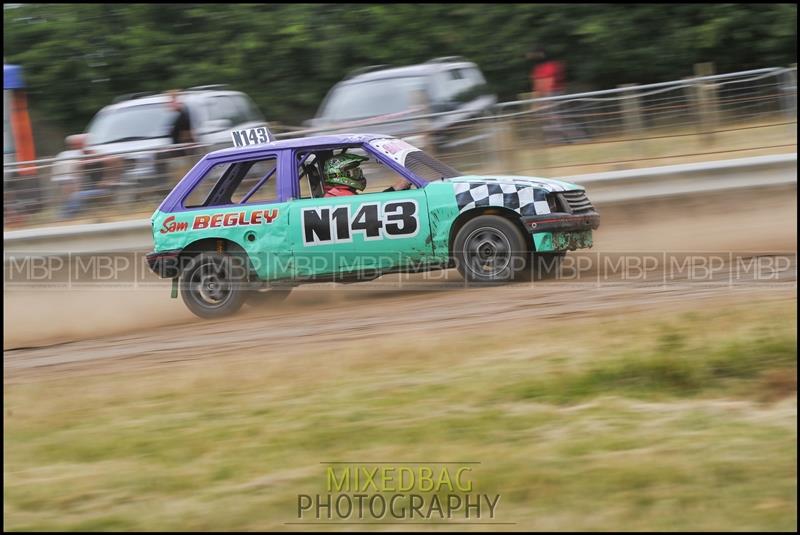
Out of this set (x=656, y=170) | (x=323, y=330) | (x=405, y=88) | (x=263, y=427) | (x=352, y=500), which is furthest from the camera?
(x=405, y=88)

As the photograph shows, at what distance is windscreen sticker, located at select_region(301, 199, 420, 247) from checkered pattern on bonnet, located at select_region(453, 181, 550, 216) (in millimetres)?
434

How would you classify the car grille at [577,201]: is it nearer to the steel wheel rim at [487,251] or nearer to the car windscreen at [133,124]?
the steel wheel rim at [487,251]

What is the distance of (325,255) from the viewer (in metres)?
9.27

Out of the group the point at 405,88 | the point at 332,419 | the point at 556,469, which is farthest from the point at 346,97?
the point at 556,469

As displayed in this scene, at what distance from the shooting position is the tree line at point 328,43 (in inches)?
796

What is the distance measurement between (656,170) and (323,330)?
473cm

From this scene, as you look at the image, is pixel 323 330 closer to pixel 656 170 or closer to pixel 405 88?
pixel 656 170

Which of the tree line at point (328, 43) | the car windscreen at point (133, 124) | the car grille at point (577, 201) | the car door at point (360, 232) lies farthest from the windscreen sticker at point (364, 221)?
the tree line at point (328, 43)

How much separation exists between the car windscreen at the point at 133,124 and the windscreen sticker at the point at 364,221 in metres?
5.49

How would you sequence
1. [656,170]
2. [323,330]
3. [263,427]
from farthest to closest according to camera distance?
[656,170] → [323,330] → [263,427]

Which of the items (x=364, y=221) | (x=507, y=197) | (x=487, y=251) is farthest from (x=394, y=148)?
(x=487, y=251)

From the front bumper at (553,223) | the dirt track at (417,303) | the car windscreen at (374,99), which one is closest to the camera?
the dirt track at (417,303)

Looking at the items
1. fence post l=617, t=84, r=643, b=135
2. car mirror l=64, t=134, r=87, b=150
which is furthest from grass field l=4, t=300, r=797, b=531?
car mirror l=64, t=134, r=87, b=150

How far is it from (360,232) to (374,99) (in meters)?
5.60
